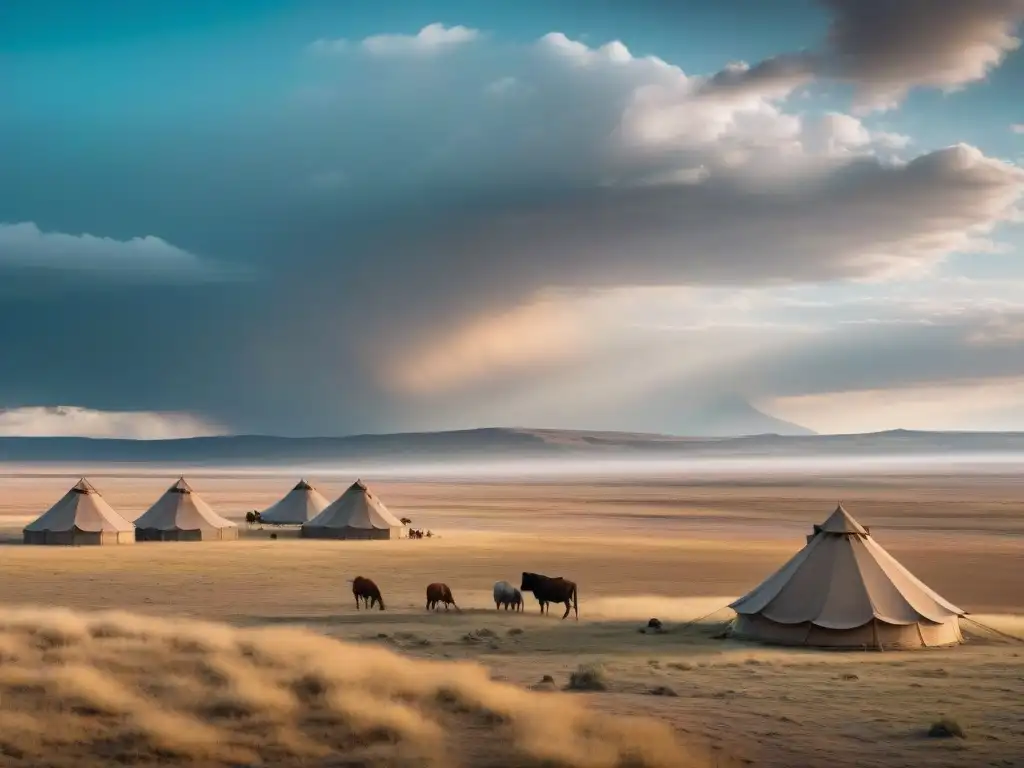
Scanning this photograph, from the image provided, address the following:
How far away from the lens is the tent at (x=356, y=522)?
5803 centimetres

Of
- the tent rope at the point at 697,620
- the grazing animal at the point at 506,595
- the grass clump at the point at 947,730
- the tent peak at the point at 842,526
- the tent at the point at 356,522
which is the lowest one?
the grass clump at the point at 947,730

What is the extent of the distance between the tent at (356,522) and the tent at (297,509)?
24.3 feet

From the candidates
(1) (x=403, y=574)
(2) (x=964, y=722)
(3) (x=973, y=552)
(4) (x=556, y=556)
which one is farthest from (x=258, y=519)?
(2) (x=964, y=722)

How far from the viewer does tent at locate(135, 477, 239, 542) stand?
56.0 metres

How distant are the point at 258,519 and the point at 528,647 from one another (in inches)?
1699

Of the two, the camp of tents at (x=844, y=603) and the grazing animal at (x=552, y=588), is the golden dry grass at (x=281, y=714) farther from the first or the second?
the grazing animal at (x=552, y=588)

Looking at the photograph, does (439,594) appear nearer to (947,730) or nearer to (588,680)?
(588,680)

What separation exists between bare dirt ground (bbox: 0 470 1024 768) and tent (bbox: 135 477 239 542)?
8776mm

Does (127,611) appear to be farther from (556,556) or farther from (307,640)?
(556,556)

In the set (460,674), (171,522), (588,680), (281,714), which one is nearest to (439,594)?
(460,674)

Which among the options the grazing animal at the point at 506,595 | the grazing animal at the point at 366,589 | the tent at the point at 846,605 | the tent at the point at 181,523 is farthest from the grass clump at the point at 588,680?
the tent at the point at 181,523

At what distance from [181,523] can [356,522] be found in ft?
25.2

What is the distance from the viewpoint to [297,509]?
2650 inches

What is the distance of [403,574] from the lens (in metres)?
41.8
